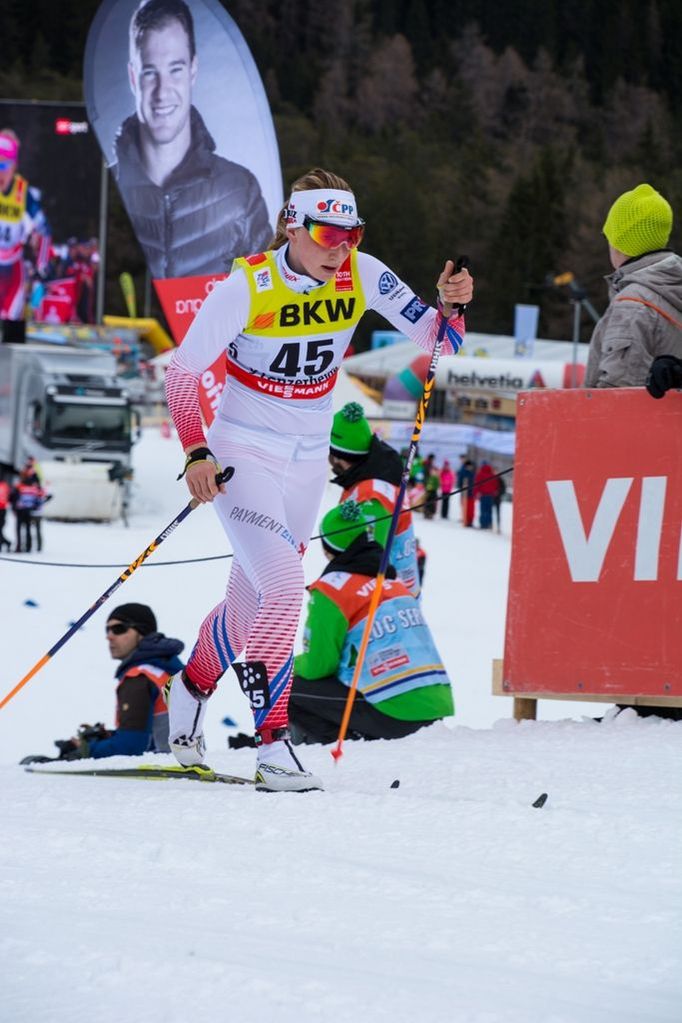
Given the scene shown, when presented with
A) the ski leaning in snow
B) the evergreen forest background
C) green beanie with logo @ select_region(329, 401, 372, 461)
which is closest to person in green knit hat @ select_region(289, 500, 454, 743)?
green beanie with logo @ select_region(329, 401, 372, 461)

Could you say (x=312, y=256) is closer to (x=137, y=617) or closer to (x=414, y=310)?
(x=414, y=310)

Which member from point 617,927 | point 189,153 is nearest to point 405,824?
point 617,927

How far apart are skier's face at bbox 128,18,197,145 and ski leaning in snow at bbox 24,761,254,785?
3.75m

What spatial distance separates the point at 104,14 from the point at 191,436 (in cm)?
401

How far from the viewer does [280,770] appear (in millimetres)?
3836

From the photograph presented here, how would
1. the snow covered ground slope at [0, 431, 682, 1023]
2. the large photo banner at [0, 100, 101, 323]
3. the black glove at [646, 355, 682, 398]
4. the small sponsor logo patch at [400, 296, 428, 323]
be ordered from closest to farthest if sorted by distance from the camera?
the snow covered ground slope at [0, 431, 682, 1023], the small sponsor logo patch at [400, 296, 428, 323], the black glove at [646, 355, 682, 398], the large photo banner at [0, 100, 101, 323]

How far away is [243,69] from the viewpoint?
7.19m

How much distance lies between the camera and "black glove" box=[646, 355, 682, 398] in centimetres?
472

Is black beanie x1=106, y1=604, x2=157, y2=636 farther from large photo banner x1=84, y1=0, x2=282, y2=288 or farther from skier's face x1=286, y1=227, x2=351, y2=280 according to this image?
skier's face x1=286, y1=227, x2=351, y2=280

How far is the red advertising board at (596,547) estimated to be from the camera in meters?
4.86

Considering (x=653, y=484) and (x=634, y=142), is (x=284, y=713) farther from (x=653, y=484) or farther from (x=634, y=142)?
(x=634, y=142)

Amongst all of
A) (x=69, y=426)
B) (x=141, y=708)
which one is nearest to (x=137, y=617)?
(x=141, y=708)

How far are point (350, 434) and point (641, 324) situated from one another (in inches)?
49.8

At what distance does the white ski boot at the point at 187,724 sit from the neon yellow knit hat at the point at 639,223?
224cm
